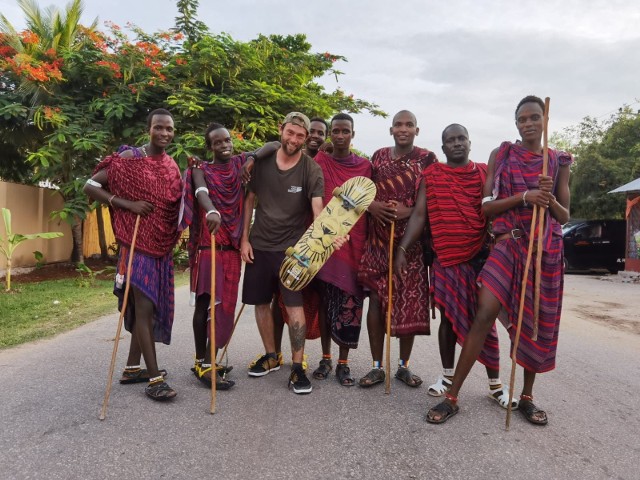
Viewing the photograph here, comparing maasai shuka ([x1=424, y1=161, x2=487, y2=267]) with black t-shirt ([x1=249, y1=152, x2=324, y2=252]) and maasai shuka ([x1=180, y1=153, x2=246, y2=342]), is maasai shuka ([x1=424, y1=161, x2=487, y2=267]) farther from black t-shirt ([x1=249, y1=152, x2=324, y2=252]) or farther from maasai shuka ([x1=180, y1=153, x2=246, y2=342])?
maasai shuka ([x1=180, y1=153, x2=246, y2=342])

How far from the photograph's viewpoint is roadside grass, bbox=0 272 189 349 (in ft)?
19.1

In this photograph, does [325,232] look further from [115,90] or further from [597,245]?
[597,245]

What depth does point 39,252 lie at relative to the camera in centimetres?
1141

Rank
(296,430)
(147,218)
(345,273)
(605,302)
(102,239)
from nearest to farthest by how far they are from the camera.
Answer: (296,430) → (147,218) → (345,273) → (605,302) → (102,239)

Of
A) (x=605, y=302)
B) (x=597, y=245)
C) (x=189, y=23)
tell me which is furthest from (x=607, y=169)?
(x=189, y=23)

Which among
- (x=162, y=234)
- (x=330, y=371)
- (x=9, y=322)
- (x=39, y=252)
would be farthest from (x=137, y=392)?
(x=39, y=252)

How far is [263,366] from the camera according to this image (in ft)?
13.3

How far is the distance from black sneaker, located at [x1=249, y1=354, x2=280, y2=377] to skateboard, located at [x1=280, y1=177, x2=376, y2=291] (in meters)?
0.72

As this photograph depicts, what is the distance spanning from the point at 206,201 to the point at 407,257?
63.0 inches

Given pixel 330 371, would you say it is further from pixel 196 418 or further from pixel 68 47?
pixel 68 47

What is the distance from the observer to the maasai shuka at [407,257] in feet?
12.6

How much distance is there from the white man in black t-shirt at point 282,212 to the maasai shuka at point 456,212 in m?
0.89

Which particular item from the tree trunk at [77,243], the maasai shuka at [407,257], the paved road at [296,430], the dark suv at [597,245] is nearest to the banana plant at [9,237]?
the tree trunk at [77,243]

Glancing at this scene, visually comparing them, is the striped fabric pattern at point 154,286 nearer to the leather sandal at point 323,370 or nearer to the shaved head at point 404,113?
the leather sandal at point 323,370
